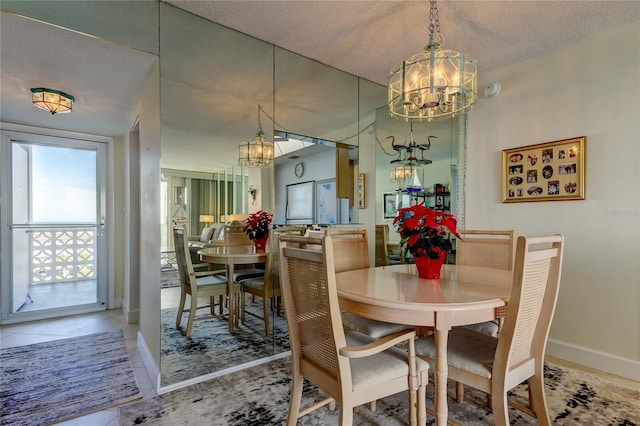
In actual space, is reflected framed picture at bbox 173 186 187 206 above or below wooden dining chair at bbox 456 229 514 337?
above

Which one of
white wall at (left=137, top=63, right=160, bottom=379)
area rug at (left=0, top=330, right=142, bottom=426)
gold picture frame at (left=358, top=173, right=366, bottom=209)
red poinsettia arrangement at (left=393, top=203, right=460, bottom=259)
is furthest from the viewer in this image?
gold picture frame at (left=358, top=173, right=366, bottom=209)

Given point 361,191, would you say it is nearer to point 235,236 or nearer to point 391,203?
point 391,203

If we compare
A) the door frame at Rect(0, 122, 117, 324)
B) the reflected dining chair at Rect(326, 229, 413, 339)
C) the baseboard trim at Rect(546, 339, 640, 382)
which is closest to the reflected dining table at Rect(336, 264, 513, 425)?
the reflected dining chair at Rect(326, 229, 413, 339)

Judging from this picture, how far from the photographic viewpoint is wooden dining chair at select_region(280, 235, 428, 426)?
48.1 inches

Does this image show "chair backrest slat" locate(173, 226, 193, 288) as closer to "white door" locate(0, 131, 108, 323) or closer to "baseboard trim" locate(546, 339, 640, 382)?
"white door" locate(0, 131, 108, 323)

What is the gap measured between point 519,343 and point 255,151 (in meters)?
2.15

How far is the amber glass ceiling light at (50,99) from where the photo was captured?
264cm

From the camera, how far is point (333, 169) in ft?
10.6

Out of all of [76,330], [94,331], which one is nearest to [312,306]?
[94,331]

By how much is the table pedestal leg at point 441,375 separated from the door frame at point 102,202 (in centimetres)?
413

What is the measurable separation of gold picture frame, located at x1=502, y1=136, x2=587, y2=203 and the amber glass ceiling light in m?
4.05

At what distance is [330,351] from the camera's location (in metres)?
1.28

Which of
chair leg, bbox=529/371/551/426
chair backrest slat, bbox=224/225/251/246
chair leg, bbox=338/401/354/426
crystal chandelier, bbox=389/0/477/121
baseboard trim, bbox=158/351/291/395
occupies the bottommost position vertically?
baseboard trim, bbox=158/351/291/395

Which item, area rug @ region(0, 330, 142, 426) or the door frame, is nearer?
area rug @ region(0, 330, 142, 426)
